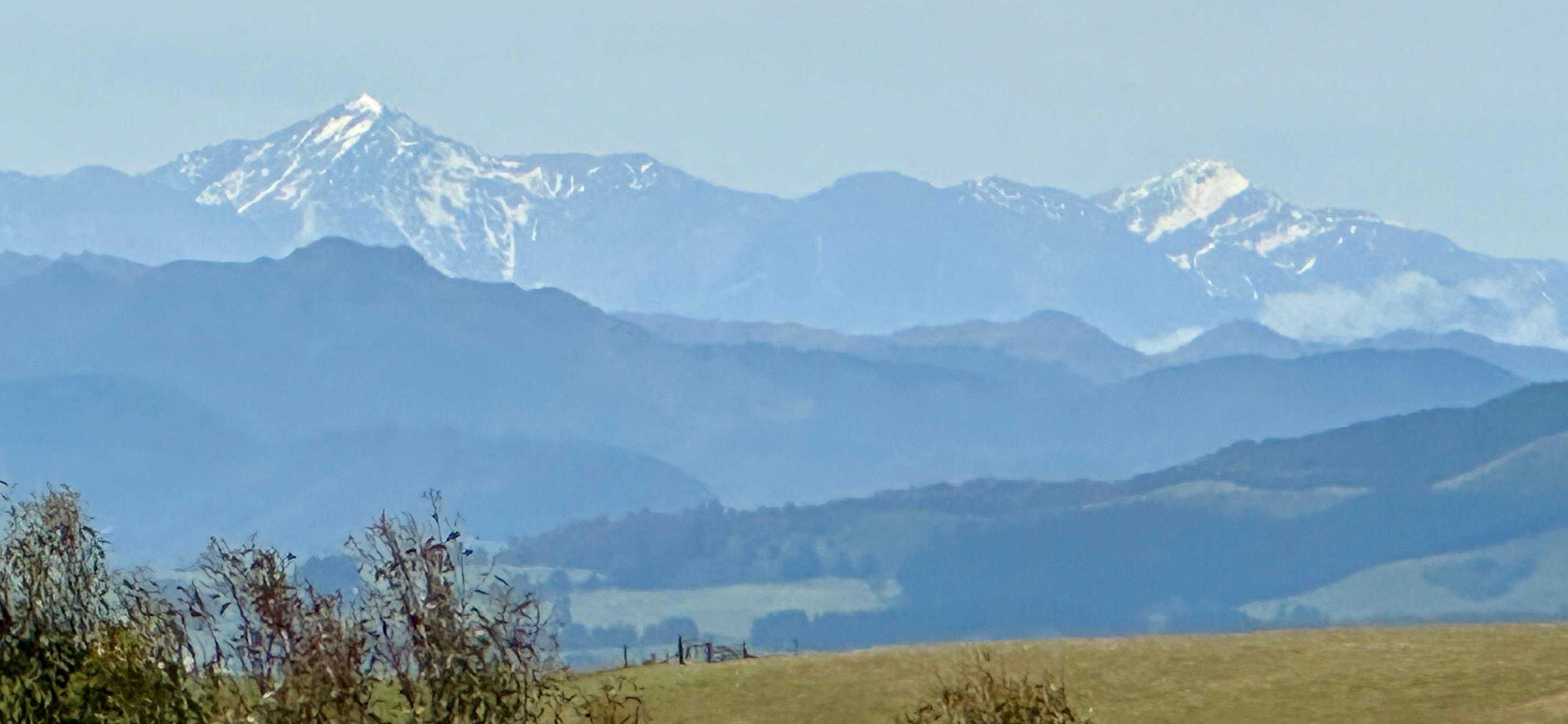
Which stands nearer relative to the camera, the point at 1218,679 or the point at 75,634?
the point at 75,634

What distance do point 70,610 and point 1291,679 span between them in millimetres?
48425


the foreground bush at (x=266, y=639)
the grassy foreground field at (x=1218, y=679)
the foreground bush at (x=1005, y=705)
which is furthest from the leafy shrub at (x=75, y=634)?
the grassy foreground field at (x=1218, y=679)

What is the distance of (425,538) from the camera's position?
5981 cm

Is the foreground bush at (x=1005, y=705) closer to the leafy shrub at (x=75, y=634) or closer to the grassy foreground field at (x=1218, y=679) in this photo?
the leafy shrub at (x=75, y=634)

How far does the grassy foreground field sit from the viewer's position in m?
84.6

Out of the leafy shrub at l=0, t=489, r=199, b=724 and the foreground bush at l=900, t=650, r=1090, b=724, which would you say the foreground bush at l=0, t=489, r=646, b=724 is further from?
the foreground bush at l=900, t=650, r=1090, b=724

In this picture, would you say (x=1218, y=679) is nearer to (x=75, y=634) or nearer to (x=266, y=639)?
(x=266, y=639)

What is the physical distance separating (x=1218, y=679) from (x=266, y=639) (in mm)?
46060

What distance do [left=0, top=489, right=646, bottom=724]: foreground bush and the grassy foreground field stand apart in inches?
1126

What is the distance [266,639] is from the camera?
59469 millimetres

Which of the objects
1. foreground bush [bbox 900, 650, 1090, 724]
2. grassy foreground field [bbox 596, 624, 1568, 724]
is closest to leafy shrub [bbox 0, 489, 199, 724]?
foreground bush [bbox 900, 650, 1090, 724]

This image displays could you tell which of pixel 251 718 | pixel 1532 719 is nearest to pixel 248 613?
pixel 251 718

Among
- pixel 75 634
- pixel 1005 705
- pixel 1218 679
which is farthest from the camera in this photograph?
pixel 1218 679

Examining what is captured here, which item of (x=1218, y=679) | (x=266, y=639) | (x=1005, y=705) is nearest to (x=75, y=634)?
(x=266, y=639)
